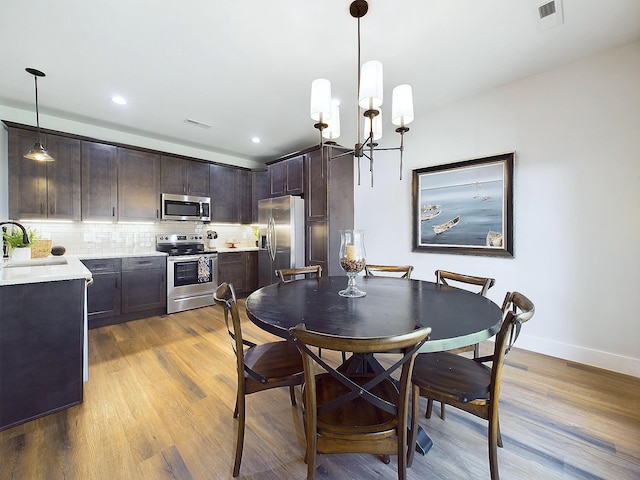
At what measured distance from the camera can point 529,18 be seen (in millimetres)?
1978

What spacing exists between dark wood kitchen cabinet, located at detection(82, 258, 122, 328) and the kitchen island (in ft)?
5.89

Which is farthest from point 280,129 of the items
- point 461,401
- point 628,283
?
point 628,283

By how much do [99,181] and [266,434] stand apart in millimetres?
3979

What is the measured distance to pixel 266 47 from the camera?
7.40 ft

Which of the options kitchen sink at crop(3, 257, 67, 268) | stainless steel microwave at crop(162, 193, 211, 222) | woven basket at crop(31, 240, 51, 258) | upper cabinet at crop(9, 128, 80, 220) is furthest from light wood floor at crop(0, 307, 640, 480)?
stainless steel microwave at crop(162, 193, 211, 222)

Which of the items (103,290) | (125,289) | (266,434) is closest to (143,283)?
(125,289)

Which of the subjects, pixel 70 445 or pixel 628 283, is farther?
pixel 628 283

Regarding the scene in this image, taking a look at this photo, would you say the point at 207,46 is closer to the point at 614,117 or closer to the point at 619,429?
the point at 614,117

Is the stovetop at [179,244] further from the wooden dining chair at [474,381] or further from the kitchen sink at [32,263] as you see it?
the wooden dining chair at [474,381]

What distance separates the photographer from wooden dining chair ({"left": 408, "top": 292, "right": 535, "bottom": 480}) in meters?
1.18

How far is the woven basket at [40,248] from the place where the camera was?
2.96m

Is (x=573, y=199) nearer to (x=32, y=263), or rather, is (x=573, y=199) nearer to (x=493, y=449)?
(x=493, y=449)

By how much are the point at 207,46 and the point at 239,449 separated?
9.41 feet

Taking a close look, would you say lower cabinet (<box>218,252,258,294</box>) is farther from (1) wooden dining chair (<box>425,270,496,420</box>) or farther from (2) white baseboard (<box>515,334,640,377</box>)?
(2) white baseboard (<box>515,334,640,377</box>)
